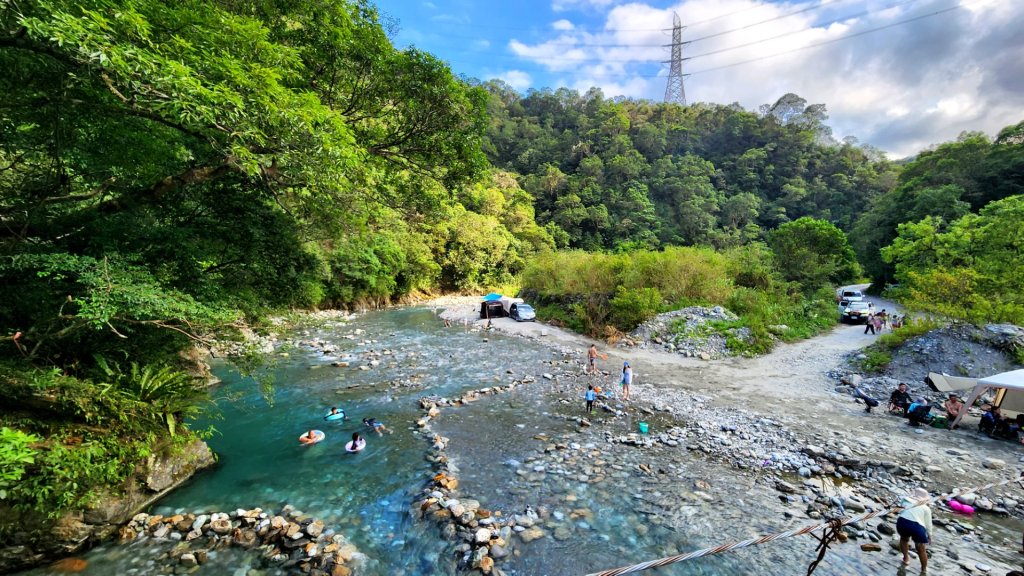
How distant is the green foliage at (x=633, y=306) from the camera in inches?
760

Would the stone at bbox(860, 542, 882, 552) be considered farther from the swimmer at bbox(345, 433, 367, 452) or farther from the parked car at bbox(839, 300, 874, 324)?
the parked car at bbox(839, 300, 874, 324)

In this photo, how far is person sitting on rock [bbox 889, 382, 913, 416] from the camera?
1001 cm

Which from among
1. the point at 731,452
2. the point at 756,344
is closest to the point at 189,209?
the point at 731,452

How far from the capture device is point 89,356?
20.1 feet

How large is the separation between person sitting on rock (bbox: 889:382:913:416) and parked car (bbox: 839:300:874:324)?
49.5ft

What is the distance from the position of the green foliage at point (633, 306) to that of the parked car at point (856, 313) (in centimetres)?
1221

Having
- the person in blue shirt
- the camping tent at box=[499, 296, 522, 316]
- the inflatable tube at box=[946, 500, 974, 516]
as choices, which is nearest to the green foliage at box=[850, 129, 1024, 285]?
the camping tent at box=[499, 296, 522, 316]

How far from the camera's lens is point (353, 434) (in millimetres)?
8633

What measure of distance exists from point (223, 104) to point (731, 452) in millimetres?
10517

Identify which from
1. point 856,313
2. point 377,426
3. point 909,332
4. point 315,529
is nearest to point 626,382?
point 377,426

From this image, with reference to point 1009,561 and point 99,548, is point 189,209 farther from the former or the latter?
point 1009,561

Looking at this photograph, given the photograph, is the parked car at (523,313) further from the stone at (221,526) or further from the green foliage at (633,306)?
the stone at (221,526)

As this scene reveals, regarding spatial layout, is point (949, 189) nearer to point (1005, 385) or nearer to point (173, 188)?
point (1005, 385)

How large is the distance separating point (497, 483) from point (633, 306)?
14.3 m
